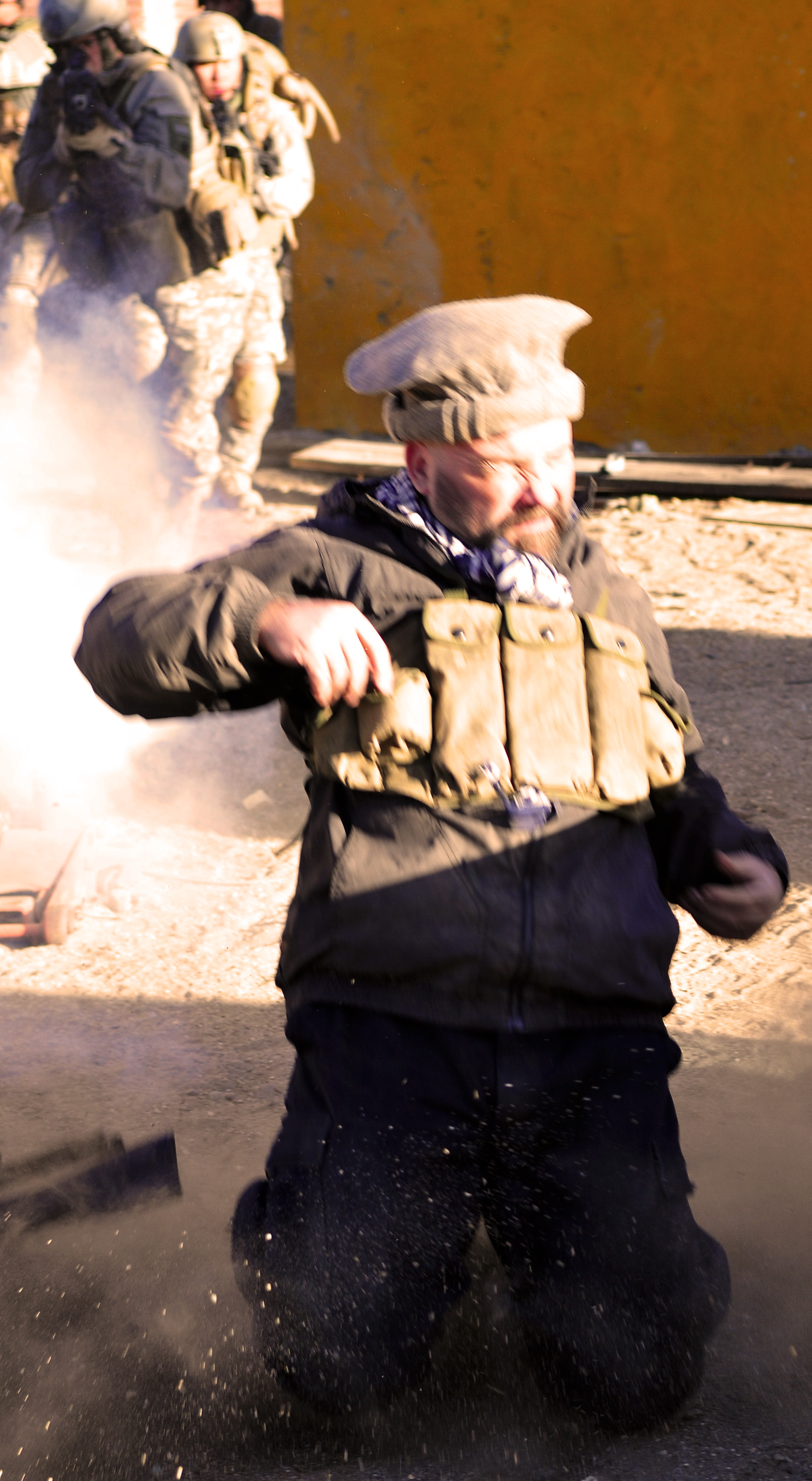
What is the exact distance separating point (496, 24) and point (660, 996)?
22.1ft

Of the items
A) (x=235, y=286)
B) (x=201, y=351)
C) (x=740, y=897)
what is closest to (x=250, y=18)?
(x=235, y=286)

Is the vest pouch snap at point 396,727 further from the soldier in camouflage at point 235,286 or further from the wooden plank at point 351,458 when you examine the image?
the wooden plank at point 351,458

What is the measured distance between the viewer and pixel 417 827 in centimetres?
160

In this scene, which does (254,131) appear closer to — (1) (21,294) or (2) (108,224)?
(2) (108,224)

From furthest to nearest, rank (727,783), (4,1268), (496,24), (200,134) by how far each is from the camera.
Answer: (496,24), (200,134), (727,783), (4,1268)

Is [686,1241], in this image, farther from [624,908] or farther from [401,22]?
[401,22]

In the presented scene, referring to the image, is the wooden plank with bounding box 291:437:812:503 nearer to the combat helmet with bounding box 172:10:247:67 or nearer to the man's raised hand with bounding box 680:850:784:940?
the combat helmet with bounding box 172:10:247:67

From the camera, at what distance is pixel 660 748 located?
5.67 feet

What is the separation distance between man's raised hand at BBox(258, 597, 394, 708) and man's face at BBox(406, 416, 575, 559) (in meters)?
0.20

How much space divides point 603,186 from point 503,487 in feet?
20.1

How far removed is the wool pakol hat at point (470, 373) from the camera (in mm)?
1622

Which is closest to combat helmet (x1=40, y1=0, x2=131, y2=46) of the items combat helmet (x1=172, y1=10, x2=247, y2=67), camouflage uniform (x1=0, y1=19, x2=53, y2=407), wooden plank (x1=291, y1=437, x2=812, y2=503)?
camouflage uniform (x1=0, y1=19, x2=53, y2=407)

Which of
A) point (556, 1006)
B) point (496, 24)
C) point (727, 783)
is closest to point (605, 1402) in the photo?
point (556, 1006)

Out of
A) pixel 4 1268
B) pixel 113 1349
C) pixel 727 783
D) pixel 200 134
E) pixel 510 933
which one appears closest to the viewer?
pixel 510 933
